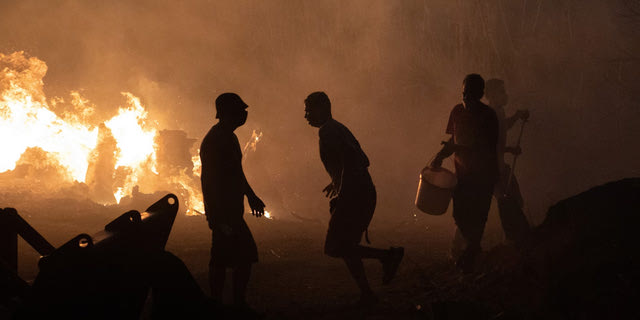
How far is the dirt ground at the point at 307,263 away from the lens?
3.91 meters

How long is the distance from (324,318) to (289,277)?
2.03 metres

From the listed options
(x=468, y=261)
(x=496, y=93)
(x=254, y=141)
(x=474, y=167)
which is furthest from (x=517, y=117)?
(x=254, y=141)

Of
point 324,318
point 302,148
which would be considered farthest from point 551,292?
point 302,148

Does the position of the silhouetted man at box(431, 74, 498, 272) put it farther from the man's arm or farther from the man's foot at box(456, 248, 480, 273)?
the man's arm

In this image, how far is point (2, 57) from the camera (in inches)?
680

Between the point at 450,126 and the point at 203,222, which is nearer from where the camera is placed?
the point at 450,126

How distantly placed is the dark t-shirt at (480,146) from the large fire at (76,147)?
1369 centimetres

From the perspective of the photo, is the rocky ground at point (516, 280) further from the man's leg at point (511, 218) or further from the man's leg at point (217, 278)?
the man's leg at point (511, 218)

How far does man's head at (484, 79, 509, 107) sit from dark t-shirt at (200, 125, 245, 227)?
4.71 m

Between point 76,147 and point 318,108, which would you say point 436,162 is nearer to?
point 318,108

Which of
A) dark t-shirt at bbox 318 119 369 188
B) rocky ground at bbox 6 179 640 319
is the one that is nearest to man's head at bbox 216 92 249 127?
dark t-shirt at bbox 318 119 369 188

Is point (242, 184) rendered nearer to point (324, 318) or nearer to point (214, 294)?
point (214, 294)

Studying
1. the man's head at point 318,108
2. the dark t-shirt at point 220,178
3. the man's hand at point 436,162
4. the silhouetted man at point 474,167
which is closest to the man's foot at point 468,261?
the silhouetted man at point 474,167

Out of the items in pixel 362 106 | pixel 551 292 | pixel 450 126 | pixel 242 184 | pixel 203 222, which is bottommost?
pixel 551 292
